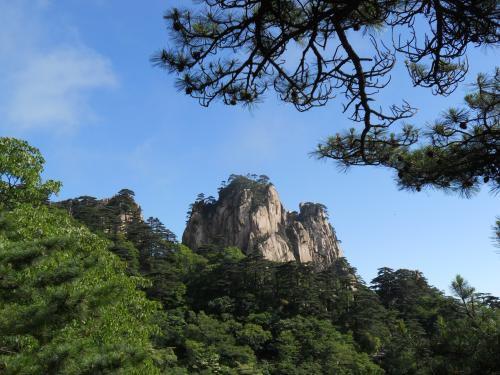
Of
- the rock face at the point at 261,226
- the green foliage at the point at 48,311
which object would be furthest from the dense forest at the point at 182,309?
the rock face at the point at 261,226

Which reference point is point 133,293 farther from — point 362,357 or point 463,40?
point 362,357

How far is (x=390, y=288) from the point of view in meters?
33.4

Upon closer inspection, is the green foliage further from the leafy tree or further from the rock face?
the rock face

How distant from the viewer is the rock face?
42.8 meters

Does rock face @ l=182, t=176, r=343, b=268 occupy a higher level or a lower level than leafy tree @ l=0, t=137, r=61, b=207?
higher

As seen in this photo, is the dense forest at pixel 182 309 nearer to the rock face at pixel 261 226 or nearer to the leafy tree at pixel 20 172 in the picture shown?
the leafy tree at pixel 20 172

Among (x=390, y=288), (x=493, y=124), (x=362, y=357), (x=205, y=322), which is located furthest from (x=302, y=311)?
(x=493, y=124)

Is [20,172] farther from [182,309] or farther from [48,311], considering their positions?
[182,309]

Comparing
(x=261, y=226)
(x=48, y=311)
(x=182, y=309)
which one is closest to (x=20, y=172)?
(x=48, y=311)

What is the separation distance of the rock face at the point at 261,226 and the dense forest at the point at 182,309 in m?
3.57

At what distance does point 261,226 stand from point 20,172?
118 feet

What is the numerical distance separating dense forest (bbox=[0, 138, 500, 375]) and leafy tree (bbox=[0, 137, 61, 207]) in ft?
0.06

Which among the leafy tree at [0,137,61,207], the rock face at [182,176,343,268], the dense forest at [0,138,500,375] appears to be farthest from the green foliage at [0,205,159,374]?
the rock face at [182,176,343,268]

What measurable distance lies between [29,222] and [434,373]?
5193 mm
